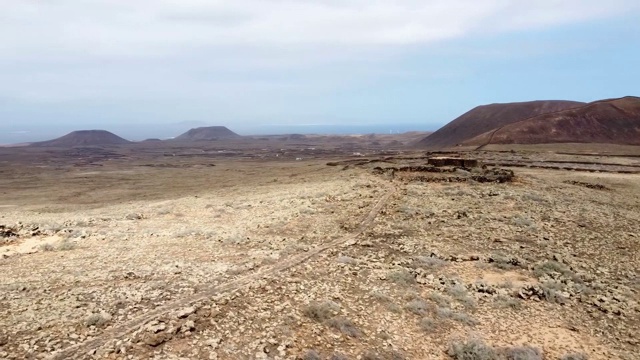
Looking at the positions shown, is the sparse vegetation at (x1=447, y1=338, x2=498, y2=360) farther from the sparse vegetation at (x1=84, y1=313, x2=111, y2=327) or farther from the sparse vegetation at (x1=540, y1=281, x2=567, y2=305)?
the sparse vegetation at (x1=84, y1=313, x2=111, y2=327)

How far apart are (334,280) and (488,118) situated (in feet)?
278

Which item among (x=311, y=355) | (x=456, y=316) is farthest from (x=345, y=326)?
(x=456, y=316)

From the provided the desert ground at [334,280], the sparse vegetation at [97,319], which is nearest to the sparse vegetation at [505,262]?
the desert ground at [334,280]

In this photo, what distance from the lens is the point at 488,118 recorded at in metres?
88.4

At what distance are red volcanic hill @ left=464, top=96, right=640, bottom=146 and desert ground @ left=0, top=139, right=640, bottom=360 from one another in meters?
41.7

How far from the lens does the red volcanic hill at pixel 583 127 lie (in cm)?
5925

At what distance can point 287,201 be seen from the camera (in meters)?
21.3

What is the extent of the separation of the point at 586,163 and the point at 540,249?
Answer: 2692 cm

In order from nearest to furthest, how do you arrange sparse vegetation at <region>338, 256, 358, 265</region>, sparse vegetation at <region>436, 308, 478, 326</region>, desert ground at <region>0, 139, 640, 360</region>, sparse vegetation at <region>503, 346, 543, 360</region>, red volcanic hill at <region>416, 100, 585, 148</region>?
desert ground at <region>0, 139, 640, 360</region> → sparse vegetation at <region>503, 346, 543, 360</region> → sparse vegetation at <region>436, 308, 478, 326</region> → sparse vegetation at <region>338, 256, 358, 265</region> → red volcanic hill at <region>416, 100, 585, 148</region>

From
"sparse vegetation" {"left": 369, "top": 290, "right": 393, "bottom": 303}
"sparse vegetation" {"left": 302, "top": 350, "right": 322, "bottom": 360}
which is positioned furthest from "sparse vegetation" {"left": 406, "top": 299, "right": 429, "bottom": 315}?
"sparse vegetation" {"left": 302, "top": 350, "right": 322, "bottom": 360}

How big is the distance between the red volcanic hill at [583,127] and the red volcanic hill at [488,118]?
17.5 meters

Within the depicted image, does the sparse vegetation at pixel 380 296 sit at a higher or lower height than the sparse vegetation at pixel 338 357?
higher

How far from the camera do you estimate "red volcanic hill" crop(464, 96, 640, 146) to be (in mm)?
59250

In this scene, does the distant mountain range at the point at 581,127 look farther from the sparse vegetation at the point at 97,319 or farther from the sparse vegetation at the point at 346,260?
the sparse vegetation at the point at 97,319
